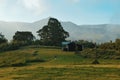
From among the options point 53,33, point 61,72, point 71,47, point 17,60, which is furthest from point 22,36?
point 61,72

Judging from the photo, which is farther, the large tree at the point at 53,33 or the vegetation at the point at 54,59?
the large tree at the point at 53,33

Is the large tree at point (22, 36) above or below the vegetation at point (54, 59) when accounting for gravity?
above

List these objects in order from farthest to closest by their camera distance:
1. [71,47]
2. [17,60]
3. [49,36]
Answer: [49,36]
[71,47]
[17,60]

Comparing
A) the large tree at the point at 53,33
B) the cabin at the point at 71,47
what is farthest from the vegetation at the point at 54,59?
the cabin at the point at 71,47

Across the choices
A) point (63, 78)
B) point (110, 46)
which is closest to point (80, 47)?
point (110, 46)

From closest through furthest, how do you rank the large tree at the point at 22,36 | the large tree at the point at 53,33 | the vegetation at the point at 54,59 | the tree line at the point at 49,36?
the vegetation at the point at 54,59 → the tree line at the point at 49,36 → the large tree at the point at 53,33 → the large tree at the point at 22,36

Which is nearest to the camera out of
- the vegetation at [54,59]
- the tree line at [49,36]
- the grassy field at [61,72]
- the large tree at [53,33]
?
the grassy field at [61,72]

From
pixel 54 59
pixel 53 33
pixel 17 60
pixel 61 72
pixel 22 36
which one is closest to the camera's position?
pixel 61 72

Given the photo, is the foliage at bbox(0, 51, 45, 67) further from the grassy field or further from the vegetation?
the grassy field

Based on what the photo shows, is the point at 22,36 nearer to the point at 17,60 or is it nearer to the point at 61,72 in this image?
the point at 17,60

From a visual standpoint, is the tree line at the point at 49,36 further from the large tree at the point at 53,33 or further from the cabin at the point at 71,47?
the cabin at the point at 71,47

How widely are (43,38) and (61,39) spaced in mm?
7742

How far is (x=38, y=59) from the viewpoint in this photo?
265ft

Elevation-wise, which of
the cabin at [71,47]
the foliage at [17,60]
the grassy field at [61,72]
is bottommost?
the grassy field at [61,72]
